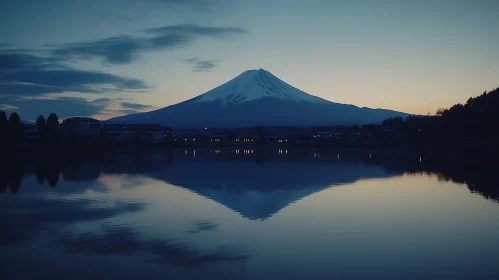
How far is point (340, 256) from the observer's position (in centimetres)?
644

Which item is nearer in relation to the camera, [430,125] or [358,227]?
[358,227]

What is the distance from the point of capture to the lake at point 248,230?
19.2 ft

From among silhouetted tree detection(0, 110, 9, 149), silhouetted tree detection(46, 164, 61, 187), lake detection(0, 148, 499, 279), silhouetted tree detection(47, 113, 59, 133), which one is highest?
silhouetted tree detection(47, 113, 59, 133)

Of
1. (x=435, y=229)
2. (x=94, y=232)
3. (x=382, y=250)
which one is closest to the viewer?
(x=382, y=250)

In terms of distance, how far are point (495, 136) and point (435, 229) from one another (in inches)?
1157

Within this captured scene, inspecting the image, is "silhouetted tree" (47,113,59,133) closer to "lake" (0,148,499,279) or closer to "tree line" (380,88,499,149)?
"lake" (0,148,499,279)

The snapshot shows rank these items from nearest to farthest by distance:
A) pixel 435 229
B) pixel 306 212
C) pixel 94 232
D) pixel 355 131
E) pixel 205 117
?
1. pixel 94 232
2. pixel 435 229
3. pixel 306 212
4. pixel 355 131
5. pixel 205 117

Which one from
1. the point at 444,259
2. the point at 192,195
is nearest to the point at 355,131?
the point at 192,195

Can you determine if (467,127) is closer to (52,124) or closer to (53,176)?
(53,176)

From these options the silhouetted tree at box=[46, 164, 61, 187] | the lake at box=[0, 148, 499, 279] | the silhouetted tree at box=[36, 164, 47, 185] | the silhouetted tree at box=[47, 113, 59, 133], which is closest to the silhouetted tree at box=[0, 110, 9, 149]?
the silhouetted tree at box=[36, 164, 47, 185]

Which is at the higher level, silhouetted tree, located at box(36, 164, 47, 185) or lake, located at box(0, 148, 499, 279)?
silhouetted tree, located at box(36, 164, 47, 185)

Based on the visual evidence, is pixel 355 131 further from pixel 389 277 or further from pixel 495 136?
pixel 389 277

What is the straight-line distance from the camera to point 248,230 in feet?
26.1

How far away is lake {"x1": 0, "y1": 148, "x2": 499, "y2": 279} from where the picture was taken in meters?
5.84
